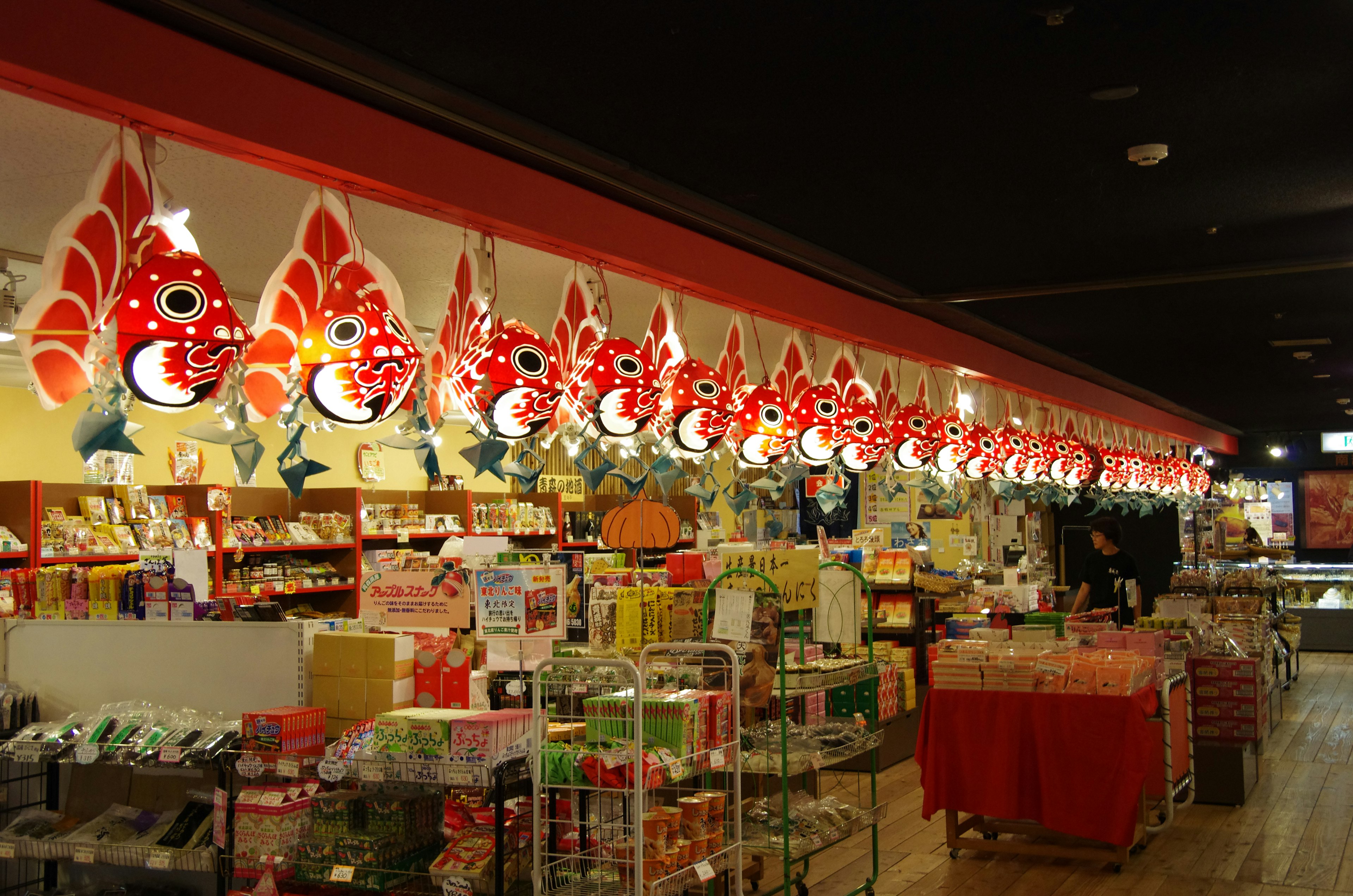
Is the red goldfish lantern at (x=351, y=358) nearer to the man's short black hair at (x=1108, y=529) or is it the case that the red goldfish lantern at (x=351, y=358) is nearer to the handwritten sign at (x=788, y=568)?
the handwritten sign at (x=788, y=568)

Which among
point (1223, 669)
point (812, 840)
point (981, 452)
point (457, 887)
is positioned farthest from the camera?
point (981, 452)

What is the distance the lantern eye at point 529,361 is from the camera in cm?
396

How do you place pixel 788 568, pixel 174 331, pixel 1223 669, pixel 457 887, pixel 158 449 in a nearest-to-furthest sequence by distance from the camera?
pixel 174 331 → pixel 457 887 → pixel 788 568 → pixel 1223 669 → pixel 158 449

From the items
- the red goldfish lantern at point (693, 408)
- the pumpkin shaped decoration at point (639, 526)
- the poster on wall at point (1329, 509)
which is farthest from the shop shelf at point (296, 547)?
Answer: the poster on wall at point (1329, 509)

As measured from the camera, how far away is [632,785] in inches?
129

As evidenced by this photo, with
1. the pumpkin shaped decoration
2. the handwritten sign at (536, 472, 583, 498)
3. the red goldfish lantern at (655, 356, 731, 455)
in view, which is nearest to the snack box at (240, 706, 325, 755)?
the red goldfish lantern at (655, 356, 731, 455)

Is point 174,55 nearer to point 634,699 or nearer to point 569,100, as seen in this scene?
point 569,100

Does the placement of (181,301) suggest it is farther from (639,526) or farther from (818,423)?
(818,423)

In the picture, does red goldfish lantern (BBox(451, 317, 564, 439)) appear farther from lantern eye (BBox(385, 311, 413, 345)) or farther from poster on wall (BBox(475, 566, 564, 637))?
poster on wall (BBox(475, 566, 564, 637))

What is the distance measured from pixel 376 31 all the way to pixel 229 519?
5.68 meters

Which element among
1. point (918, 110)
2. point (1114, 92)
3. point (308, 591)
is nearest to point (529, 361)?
point (918, 110)

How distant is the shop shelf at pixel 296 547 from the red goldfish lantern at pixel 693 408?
13.5ft

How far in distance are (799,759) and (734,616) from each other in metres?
0.63

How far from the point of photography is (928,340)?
25.9 feet
